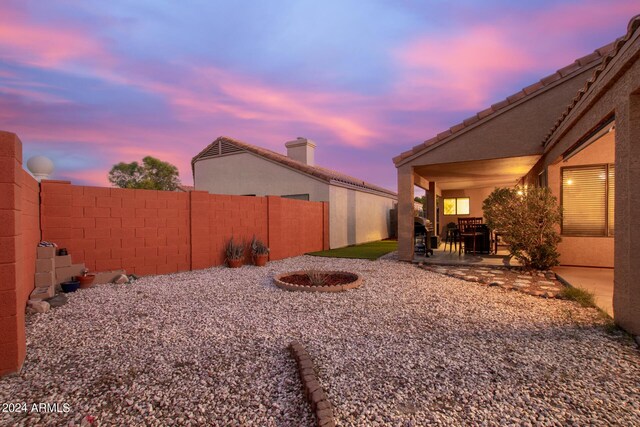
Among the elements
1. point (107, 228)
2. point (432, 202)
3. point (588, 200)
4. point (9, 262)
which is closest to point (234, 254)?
point (107, 228)

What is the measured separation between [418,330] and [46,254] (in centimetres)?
640

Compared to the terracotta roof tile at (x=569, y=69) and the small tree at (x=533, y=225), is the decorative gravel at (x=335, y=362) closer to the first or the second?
the small tree at (x=533, y=225)

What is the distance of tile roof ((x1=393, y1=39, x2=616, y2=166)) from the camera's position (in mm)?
7527

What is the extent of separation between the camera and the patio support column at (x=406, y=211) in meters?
9.62

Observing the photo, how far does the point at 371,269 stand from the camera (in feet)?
27.5

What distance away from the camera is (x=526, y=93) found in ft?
26.2

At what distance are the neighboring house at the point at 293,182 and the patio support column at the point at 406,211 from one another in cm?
486

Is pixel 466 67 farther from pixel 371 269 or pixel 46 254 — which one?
pixel 46 254

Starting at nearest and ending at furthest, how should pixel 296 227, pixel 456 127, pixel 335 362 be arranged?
pixel 335 362 < pixel 456 127 < pixel 296 227

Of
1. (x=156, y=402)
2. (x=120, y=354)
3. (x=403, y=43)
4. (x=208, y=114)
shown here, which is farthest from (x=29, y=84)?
(x=403, y=43)

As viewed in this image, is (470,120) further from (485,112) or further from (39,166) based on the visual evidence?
(39,166)

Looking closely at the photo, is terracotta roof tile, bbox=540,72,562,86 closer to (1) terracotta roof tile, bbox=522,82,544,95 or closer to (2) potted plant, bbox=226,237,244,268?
(1) terracotta roof tile, bbox=522,82,544,95

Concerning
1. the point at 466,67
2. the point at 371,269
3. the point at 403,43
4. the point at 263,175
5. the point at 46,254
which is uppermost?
the point at 403,43

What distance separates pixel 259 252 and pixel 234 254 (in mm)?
896
